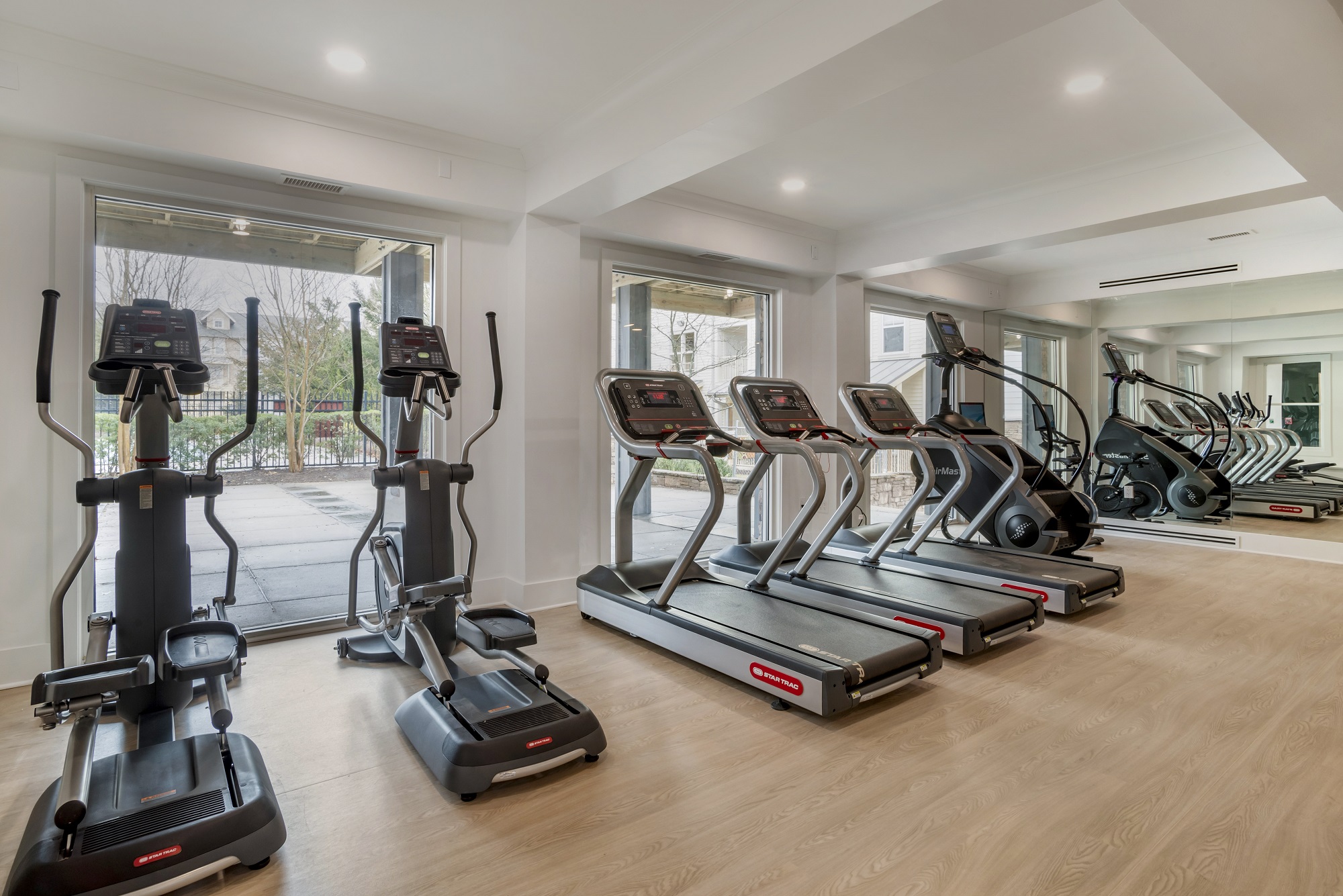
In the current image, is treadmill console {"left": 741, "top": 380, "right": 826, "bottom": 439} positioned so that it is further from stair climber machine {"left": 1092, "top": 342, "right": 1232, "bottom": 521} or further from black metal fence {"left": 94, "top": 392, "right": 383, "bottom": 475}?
stair climber machine {"left": 1092, "top": 342, "right": 1232, "bottom": 521}

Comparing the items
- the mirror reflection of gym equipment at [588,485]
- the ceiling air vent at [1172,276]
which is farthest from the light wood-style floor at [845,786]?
the ceiling air vent at [1172,276]

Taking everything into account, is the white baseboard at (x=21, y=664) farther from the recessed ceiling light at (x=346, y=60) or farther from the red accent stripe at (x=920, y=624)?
the red accent stripe at (x=920, y=624)

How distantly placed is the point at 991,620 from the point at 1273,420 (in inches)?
199

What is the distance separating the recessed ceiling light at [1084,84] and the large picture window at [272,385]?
3.55 meters

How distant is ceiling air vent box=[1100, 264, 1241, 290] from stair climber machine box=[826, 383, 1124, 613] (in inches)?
135

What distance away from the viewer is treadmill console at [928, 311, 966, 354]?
5203 mm

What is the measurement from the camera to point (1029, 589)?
4164 mm

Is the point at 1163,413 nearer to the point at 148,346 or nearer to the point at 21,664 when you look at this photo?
the point at 148,346

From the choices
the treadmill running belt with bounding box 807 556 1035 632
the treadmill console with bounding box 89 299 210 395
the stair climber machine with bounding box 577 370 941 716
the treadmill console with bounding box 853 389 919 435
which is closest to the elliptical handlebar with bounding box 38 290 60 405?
the treadmill console with bounding box 89 299 210 395

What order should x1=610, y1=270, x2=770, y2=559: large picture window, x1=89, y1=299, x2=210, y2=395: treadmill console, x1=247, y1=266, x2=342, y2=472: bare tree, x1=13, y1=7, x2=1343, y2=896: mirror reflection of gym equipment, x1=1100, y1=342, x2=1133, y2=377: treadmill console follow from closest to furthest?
1. x1=13, y1=7, x2=1343, y2=896: mirror reflection of gym equipment
2. x1=89, y1=299, x2=210, y2=395: treadmill console
3. x1=247, y1=266, x2=342, y2=472: bare tree
4. x1=610, y1=270, x2=770, y2=559: large picture window
5. x1=1100, y1=342, x2=1133, y2=377: treadmill console

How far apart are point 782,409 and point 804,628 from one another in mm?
1547

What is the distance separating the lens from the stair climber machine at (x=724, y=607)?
2812 mm

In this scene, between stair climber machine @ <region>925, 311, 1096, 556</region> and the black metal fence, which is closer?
the black metal fence

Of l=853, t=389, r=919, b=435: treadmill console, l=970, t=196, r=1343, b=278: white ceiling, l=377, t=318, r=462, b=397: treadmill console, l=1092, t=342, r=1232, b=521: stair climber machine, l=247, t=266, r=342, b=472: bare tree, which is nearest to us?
l=377, t=318, r=462, b=397: treadmill console
